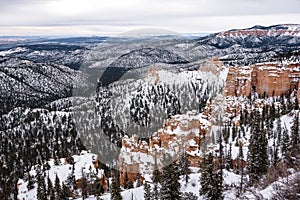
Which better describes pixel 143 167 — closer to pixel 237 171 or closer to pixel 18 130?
pixel 237 171

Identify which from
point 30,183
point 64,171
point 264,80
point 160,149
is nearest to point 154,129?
point 64,171

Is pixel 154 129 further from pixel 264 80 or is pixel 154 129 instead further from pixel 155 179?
pixel 155 179

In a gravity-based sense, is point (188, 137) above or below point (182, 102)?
above

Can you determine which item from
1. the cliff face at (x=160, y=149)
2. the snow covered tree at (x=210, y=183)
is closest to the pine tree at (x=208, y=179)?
the snow covered tree at (x=210, y=183)

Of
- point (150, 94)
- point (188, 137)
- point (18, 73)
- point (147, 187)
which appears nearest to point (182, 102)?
point (150, 94)

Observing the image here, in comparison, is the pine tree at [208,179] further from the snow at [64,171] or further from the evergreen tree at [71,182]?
the evergreen tree at [71,182]

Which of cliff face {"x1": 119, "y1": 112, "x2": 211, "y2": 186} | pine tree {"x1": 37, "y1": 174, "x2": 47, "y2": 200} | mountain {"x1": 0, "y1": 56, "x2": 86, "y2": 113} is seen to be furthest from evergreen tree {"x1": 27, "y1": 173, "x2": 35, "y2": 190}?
mountain {"x1": 0, "y1": 56, "x2": 86, "y2": 113}
